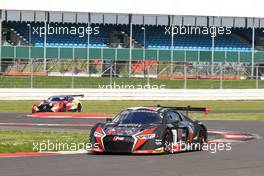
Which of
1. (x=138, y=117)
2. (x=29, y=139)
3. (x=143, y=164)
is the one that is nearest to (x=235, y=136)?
(x=29, y=139)

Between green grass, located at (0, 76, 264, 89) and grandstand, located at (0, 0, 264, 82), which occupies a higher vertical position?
grandstand, located at (0, 0, 264, 82)

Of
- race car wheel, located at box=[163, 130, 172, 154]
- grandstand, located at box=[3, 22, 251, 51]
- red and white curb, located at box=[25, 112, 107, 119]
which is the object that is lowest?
red and white curb, located at box=[25, 112, 107, 119]

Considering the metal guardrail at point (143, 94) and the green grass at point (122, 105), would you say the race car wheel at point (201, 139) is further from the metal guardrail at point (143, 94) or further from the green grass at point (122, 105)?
the metal guardrail at point (143, 94)

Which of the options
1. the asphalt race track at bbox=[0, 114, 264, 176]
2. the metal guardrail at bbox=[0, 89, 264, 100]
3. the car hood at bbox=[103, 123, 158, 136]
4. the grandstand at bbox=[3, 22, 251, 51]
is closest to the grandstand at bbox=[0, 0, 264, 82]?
the grandstand at bbox=[3, 22, 251, 51]

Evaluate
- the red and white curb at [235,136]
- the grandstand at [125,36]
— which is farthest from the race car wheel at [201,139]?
the grandstand at [125,36]

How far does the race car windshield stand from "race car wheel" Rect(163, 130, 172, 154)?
15.3 inches

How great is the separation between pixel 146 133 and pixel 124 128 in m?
0.48

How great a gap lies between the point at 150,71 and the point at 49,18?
12.7m

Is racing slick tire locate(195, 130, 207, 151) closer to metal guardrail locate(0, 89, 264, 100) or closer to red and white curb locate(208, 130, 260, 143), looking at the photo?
red and white curb locate(208, 130, 260, 143)

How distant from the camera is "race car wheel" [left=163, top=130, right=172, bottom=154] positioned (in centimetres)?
1609

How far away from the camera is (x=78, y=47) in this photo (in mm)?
62625

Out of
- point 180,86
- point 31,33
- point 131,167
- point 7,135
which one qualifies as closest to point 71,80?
point 180,86

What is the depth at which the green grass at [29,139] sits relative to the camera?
17156mm

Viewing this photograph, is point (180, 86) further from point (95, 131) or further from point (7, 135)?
point (95, 131)
